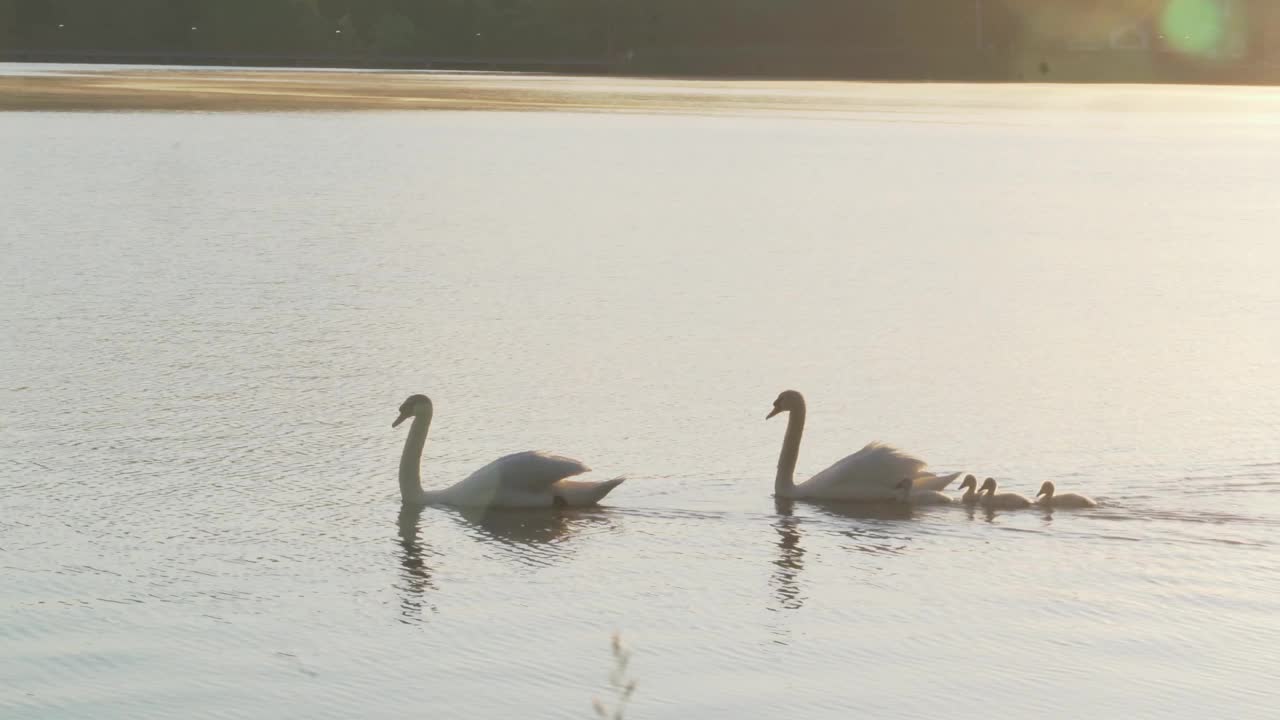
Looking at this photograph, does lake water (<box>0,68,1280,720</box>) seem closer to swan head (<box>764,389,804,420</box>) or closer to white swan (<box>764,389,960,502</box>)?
white swan (<box>764,389,960,502</box>)

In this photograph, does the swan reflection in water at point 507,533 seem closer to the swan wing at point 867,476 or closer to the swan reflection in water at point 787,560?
the swan reflection in water at point 787,560

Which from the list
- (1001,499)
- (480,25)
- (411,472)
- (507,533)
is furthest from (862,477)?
(480,25)

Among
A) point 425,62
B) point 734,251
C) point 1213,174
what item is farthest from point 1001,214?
point 425,62

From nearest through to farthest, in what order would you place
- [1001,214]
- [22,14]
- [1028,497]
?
[1028,497], [1001,214], [22,14]

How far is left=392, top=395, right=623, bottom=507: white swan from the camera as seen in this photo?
1099 centimetres

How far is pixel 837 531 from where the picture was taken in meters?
10.9

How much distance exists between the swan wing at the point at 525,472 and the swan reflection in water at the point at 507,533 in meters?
0.16

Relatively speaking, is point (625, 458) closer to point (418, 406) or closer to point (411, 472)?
point (418, 406)

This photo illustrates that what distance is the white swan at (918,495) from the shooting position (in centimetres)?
1121

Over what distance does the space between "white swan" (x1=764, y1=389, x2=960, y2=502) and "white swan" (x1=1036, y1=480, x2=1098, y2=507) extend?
0.52 metres

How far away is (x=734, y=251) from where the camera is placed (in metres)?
25.1

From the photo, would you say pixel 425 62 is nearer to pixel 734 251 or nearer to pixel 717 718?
pixel 734 251

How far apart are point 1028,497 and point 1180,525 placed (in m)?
1.02

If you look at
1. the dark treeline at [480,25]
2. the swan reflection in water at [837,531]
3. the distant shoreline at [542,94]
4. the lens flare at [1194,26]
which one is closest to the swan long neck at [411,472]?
the swan reflection in water at [837,531]
